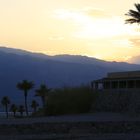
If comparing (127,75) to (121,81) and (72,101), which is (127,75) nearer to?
(121,81)

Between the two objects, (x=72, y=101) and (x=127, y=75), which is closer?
(x=72, y=101)

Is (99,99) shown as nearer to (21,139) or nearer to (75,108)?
(75,108)

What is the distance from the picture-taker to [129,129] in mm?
42812

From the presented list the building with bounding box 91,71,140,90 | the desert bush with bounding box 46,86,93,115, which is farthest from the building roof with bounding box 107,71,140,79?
the desert bush with bounding box 46,86,93,115

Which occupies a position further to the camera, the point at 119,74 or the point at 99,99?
the point at 119,74

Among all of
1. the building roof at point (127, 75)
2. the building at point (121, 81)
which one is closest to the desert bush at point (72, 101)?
the building at point (121, 81)

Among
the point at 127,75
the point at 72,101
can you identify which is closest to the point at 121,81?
the point at 127,75

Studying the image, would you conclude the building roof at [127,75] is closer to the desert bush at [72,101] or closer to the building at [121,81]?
the building at [121,81]

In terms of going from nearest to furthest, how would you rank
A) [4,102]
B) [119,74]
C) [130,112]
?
[130,112], [119,74], [4,102]

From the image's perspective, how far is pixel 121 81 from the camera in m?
71.2

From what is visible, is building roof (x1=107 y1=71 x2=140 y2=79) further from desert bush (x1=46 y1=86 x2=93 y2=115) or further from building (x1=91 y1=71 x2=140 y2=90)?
desert bush (x1=46 y1=86 x2=93 y2=115)

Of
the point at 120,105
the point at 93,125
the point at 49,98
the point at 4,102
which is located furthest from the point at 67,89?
the point at 4,102

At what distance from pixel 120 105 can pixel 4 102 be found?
79341 millimetres

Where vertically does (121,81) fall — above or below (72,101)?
above
